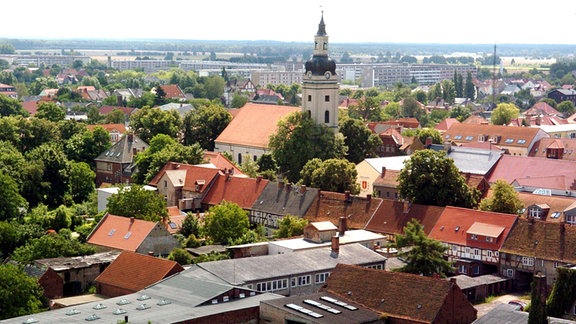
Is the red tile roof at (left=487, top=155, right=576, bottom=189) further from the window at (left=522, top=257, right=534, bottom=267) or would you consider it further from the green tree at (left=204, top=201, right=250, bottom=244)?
the green tree at (left=204, top=201, right=250, bottom=244)

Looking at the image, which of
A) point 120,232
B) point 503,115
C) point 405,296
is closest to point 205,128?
point 120,232

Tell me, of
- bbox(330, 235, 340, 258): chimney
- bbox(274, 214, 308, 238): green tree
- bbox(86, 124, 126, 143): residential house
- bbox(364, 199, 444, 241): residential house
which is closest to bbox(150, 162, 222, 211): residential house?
bbox(274, 214, 308, 238): green tree

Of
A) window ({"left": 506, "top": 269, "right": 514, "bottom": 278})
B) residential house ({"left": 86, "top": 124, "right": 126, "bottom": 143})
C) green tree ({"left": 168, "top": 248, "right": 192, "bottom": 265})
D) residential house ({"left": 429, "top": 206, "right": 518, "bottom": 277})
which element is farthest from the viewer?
residential house ({"left": 86, "top": 124, "right": 126, "bottom": 143})

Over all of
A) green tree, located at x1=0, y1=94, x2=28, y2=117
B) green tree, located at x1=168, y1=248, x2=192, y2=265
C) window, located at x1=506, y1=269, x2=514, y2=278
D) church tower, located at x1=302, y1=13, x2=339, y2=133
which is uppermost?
church tower, located at x1=302, y1=13, x2=339, y2=133

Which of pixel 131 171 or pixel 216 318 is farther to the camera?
pixel 131 171

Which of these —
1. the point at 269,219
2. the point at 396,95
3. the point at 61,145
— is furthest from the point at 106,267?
the point at 396,95

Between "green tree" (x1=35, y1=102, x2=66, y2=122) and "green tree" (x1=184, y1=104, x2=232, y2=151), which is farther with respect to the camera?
"green tree" (x1=35, y1=102, x2=66, y2=122)

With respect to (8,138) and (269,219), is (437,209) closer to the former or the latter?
(269,219)
